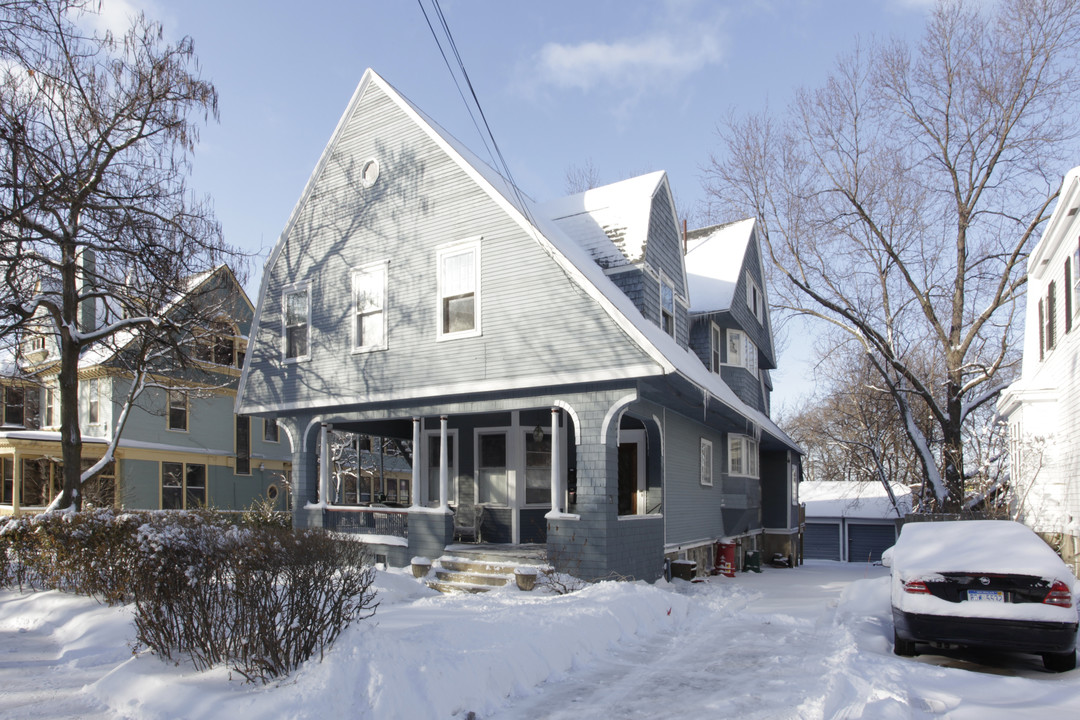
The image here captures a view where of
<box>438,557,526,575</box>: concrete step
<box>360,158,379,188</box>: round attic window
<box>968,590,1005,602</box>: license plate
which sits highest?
<box>360,158,379,188</box>: round attic window

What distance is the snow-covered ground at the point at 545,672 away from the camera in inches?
234

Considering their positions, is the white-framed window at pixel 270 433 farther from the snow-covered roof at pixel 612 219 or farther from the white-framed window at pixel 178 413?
the snow-covered roof at pixel 612 219

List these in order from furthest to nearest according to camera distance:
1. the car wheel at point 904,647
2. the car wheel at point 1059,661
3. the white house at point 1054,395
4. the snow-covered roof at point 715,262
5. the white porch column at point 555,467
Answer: the snow-covered roof at point 715,262 → the white house at point 1054,395 → the white porch column at point 555,467 → the car wheel at point 904,647 → the car wheel at point 1059,661

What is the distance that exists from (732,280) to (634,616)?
1280cm

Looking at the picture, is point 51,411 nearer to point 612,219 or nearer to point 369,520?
point 369,520

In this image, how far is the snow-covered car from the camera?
741 cm

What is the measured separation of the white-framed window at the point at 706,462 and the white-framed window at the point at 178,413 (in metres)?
20.2

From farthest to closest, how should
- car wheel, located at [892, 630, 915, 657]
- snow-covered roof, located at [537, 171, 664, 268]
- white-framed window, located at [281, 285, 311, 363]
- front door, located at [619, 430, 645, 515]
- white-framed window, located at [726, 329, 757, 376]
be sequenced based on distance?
white-framed window, located at [726, 329, 757, 376], white-framed window, located at [281, 285, 311, 363], snow-covered roof, located at [537, 171, 664, 268], front door, located at [619, 430, 645, 515], car wheel, located at [892, 630, 915, 657]

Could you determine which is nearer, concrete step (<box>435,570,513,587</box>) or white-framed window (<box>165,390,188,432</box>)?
concrete step (<box>435,570,513,587</box>)

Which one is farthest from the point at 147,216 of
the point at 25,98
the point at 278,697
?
the point at 278,697

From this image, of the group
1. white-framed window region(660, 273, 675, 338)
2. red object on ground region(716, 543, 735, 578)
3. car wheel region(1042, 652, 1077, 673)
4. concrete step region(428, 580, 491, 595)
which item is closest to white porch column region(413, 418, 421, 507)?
concrete step region(428, 580, 491, 595)

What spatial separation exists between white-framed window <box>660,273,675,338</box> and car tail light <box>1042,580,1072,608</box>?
30.5 ft

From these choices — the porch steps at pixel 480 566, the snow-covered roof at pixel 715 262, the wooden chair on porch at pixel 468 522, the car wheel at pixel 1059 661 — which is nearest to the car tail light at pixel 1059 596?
the car wheel at pixel 1059 661

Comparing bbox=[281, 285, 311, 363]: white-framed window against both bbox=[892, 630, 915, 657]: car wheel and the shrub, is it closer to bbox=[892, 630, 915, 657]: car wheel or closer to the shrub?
the shrub
